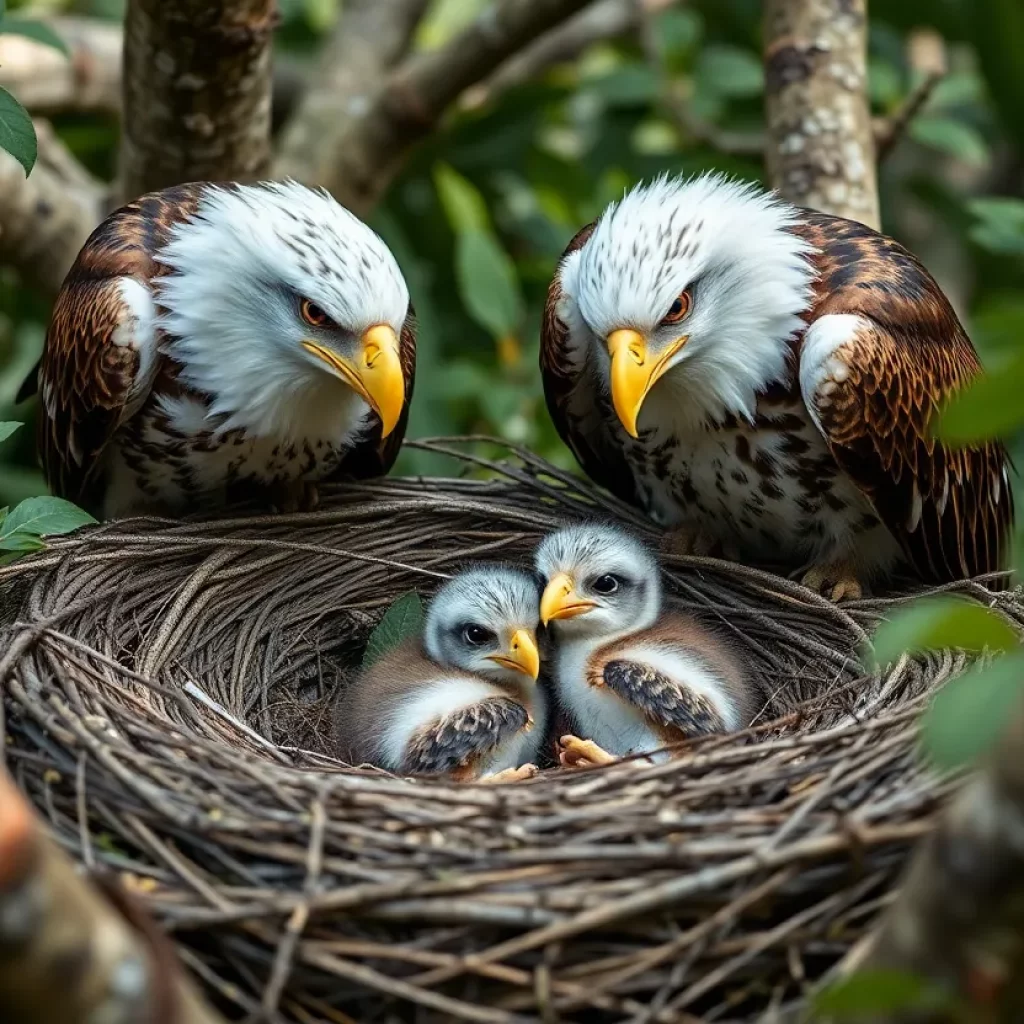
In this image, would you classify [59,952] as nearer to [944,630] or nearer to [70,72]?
[944,630]

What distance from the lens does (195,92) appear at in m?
5.13

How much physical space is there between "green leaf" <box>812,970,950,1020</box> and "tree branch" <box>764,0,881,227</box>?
12.5 ft

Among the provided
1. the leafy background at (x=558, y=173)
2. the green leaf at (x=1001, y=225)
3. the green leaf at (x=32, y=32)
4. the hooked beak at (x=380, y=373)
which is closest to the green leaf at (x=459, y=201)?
the leafy background at (x=558, y=173)

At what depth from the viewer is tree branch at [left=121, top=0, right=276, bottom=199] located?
192 inches

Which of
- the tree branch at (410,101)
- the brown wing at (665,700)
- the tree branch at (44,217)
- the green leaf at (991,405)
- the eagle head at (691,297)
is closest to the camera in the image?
the green leaf at (991,405)

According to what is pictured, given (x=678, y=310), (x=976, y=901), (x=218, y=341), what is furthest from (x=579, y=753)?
(x=976, y=901)

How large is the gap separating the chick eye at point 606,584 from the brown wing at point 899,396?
835 millimetres

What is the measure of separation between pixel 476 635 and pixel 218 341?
4.16 ft

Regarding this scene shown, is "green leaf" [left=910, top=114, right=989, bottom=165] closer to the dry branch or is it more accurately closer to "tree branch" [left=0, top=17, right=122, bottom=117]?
"tree branch" [left=0, top=17, right=122, bottom=117]

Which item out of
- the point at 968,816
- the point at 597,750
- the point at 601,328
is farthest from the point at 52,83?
the point at 968,816

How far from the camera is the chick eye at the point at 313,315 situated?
176 inches

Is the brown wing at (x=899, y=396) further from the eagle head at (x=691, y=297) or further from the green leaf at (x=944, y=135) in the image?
the green leaf at (x=944, y=135)

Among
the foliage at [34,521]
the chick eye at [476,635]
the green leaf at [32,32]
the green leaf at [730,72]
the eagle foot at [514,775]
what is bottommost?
the chick eye at [476,635]

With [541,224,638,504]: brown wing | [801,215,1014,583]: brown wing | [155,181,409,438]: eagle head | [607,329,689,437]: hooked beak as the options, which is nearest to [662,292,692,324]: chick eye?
[607,329,689,437]: hooked beak
